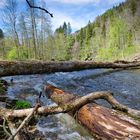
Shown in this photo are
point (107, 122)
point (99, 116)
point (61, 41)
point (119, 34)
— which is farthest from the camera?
point (61, 41)

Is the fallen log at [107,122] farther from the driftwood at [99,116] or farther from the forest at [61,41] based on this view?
the forest at [61,41]

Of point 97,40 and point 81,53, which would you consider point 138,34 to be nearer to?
point 97,40

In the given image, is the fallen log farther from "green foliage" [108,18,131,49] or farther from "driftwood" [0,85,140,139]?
Result: "green foliage" [108,18,131,49]

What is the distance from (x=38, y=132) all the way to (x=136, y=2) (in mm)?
88158

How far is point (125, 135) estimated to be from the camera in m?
3.54

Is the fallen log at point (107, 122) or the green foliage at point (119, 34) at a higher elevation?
the green foliage at point (119, 34)

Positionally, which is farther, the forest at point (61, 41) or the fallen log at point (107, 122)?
the forest at point (61, 41)

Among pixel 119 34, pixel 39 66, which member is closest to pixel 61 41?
pixel 119 34

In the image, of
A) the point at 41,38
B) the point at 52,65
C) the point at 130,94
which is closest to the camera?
the point at 130,94

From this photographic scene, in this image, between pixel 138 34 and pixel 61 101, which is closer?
pixel 61 101

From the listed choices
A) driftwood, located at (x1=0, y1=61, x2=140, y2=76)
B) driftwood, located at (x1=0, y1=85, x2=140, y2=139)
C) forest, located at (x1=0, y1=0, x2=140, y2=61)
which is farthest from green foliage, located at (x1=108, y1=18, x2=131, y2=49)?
driftwood, located at (x1=0, y1=85, x2=140, y2=139)

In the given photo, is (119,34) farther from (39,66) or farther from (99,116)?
(99,116)

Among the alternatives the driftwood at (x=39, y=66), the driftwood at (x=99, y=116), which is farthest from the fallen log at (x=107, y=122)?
the driftwood at (x=39, y=66)

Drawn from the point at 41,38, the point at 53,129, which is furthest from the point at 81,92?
the point at 41,38
